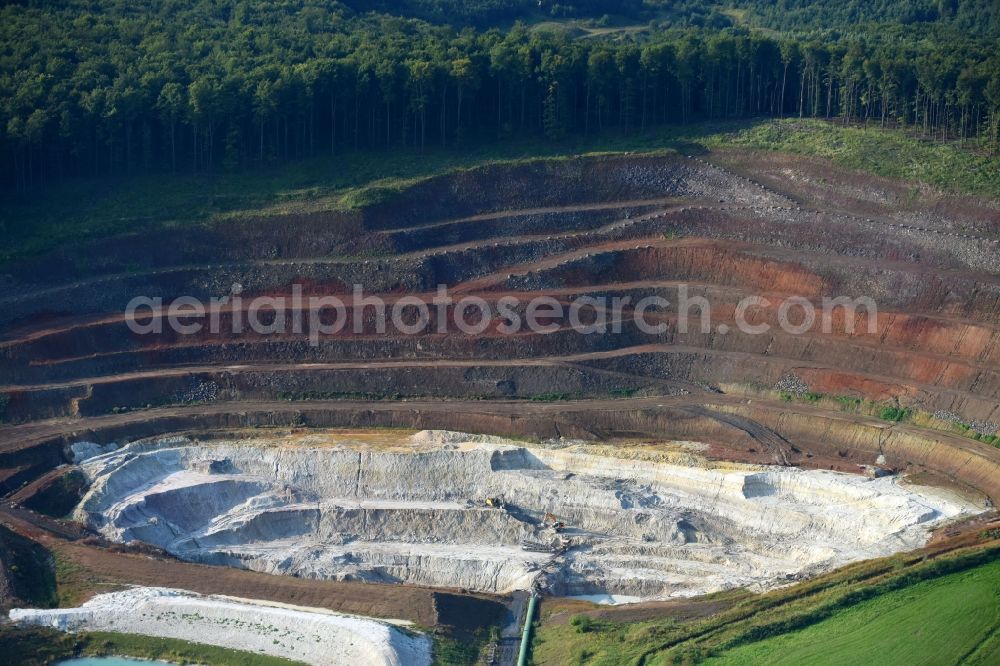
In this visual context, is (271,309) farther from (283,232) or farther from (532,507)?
(532,507)

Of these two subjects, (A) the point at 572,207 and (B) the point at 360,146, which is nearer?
(A) the point at 572,207

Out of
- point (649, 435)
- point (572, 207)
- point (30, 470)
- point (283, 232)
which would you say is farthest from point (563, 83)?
point (30, 470)

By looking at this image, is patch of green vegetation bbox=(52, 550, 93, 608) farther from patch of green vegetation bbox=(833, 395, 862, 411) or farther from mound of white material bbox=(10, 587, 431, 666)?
patch of green vegetation bbox=(833, 395, 862, 411)

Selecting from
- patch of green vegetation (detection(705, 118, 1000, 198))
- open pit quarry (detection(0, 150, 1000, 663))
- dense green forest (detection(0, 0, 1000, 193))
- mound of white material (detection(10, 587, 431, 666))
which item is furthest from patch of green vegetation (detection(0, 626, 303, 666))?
patch of green vegetation (detection(705, 118, 1000, 198))

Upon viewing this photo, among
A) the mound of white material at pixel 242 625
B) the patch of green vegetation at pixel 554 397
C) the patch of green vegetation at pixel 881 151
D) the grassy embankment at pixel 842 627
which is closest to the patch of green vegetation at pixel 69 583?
the mound of white material at pixel 242 625

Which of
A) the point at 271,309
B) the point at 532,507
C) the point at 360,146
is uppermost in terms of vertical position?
the point at 360,146

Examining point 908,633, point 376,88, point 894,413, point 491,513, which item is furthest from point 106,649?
point 376,88

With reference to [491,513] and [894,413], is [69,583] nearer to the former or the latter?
[491,513]
